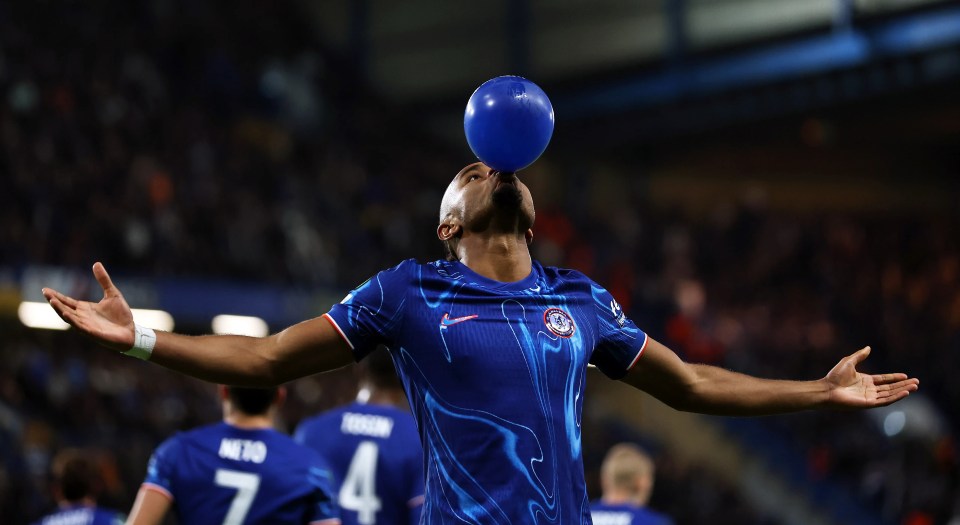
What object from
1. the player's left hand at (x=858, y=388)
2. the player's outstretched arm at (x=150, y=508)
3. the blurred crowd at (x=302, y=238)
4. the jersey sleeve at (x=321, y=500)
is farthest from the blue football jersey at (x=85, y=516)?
the blurred crowd at (x=302, y=238)

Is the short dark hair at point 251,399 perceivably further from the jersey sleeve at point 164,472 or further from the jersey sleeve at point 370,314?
the jersey sleeve at point 370,314

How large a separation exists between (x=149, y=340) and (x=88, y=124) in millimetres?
14773

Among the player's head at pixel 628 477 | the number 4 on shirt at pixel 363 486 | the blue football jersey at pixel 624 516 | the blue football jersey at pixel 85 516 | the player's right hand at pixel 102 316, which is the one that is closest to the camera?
the player's right hand at pixel 102 316

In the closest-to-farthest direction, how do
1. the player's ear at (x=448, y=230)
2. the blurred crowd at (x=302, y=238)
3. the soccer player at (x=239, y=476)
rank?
1. the player's ear at (x=448, y=230)
2. the soccer player at (x=239, y=476)
3. the blurred crowd at (x=302, y=238)

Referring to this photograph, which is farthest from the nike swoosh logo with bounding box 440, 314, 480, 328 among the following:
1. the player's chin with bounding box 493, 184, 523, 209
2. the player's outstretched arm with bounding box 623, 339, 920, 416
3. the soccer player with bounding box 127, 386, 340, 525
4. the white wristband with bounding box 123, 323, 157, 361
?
the soccer player with bounding box 127, 386, 340, 525

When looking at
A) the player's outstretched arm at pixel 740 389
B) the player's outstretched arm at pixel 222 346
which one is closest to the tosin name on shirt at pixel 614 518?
the player's outstretched arm at pixel 740 389

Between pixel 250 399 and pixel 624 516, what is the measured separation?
2.73 m

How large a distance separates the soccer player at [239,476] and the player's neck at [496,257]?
1957 mm

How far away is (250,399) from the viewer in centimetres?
527

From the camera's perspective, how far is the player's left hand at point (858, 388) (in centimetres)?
371

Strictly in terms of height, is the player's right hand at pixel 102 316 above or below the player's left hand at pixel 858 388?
above

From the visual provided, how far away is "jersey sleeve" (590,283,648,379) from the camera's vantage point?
3.62 m

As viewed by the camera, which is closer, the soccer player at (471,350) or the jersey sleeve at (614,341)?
the soccer player at (471,350)

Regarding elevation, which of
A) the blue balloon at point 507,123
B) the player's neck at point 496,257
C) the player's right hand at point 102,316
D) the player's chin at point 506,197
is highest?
the blue balloon at point 507,123
